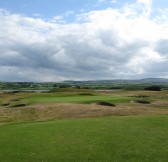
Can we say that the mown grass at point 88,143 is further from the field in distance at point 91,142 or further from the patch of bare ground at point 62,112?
the patch of bare ground at point 62,112

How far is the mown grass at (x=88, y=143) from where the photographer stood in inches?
706

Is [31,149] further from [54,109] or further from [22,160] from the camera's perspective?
[54,109]

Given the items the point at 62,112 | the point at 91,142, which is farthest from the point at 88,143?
the point at 62,112

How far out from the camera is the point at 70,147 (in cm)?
1998

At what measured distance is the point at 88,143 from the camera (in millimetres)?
20828

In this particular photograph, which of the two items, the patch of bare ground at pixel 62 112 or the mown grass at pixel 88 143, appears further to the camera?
the patch of bare ground at pixel 62 112

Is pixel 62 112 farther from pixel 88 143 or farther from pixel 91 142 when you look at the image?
pixel 88 143

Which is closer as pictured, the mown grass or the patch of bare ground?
the mown grass

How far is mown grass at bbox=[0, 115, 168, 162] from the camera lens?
17.9m

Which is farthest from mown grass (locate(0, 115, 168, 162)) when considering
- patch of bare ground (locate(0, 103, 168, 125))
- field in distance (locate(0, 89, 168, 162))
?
patch of bare ground (locate(0, 103, 168, 125))

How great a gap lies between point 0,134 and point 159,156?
43.2ft

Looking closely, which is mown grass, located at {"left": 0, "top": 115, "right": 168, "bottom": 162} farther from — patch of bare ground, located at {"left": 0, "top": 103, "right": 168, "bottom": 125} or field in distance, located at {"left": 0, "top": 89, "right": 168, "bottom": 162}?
patch of bare ground, located at {"left": 0, "top": 103, "right": 168, "bottom": 125}

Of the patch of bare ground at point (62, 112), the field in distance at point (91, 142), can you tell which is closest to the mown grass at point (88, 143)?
the field in distance at point (91, 142)

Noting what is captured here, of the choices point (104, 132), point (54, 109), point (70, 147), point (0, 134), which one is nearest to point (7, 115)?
point (54, 109)
